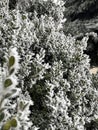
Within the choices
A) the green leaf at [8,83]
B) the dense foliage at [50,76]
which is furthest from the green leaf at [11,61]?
the dense foliage at [50,76]

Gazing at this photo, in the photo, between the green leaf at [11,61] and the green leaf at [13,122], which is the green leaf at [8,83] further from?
the green leaf at [13,122]

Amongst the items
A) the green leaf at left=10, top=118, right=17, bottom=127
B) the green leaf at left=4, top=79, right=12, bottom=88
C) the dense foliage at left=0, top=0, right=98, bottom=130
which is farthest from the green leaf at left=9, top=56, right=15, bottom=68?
the dense foliage at left=0, top=0, right=98, bottom=130

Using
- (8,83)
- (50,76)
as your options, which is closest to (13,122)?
(8,83)

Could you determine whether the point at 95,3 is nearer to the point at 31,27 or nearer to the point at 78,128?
the point at 31,27

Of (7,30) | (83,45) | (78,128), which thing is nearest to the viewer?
(78,128)

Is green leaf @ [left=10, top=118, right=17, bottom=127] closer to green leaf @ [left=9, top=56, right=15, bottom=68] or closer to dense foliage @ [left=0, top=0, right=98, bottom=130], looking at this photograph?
green leaf @ [left=9, top=56, right=15, bottom=68]

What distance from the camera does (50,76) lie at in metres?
5.45

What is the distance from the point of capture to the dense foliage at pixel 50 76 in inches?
198

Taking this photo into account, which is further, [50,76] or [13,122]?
[50,76]

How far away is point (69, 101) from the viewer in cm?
517

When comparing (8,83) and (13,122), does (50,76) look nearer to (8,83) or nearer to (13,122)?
(13,122)

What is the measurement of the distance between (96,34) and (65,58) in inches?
166

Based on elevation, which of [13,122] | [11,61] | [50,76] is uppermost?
[50,76]

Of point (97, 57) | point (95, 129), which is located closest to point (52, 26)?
point (95, 129)
